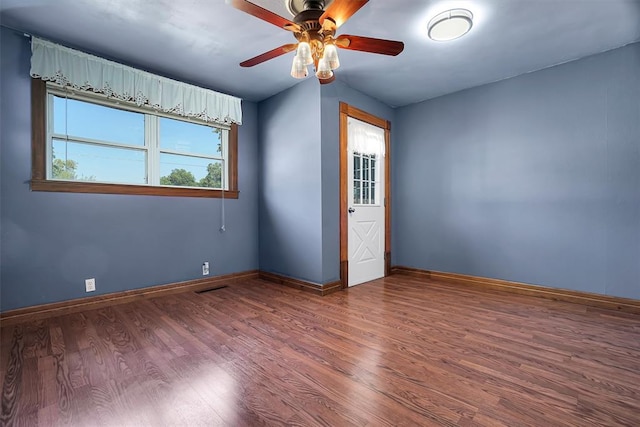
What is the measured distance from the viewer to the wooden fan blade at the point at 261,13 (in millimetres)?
1565

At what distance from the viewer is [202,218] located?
139 inches

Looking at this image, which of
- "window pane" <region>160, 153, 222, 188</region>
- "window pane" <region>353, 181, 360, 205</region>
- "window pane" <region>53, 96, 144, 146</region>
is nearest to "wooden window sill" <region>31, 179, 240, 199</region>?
"window pane" <region>160, 153, 222, 188</region>

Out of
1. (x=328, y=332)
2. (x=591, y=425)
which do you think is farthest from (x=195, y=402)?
(x=591, y=425)

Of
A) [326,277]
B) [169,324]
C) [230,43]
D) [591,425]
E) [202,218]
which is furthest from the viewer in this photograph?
[202,218]

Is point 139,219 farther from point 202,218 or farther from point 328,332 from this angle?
point 328,332

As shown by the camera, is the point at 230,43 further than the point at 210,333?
Yes

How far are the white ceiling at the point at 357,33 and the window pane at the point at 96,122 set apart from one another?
54 cm

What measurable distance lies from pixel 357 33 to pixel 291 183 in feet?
5.99

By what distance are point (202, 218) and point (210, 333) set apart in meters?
1.75

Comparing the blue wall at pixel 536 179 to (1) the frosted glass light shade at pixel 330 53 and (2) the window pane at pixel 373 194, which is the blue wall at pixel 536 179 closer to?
(2) the window pane at pixel 373 194

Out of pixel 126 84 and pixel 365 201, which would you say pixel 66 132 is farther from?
pixel 365 201

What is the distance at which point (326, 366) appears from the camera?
5.54ft

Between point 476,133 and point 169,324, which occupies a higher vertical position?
point 476,133

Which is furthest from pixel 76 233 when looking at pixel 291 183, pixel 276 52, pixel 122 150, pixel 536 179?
pixel 536 179
